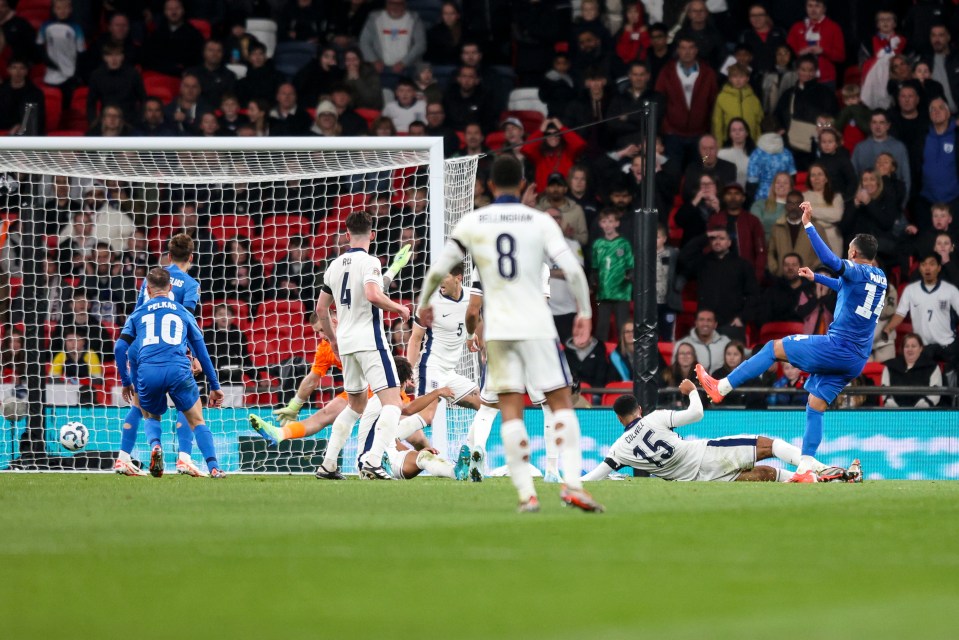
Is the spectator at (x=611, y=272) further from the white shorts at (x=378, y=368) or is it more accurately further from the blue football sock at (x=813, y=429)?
the white shorts at (x=378, y=368)

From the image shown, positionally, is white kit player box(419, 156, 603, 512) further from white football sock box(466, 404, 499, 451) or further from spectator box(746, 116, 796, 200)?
spectator box(746, 116, 796, 200)

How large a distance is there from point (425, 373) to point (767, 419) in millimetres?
3998

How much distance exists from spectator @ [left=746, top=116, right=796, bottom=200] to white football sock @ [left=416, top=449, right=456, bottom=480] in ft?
22.7

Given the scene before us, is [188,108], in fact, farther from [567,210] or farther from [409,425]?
[409,425]

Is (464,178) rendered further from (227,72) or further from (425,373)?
(227,72)

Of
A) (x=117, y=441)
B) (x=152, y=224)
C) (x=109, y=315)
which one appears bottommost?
(x=117, y=441)

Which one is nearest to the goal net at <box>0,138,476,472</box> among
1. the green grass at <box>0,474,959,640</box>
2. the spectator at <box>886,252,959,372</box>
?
the spectator at <box>886,252,959,372</box>

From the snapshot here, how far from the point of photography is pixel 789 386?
653 inches

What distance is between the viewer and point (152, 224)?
1714 cm

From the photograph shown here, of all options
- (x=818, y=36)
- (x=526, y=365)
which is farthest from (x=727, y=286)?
(x=526, y=365)

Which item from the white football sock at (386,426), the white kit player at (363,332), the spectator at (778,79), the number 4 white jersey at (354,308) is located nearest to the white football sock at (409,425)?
the white kit player at (363,332)

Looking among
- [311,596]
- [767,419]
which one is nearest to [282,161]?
[767,419]

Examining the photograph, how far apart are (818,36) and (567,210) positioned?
15.5 feet

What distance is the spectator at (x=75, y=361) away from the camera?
15508 millimetres
